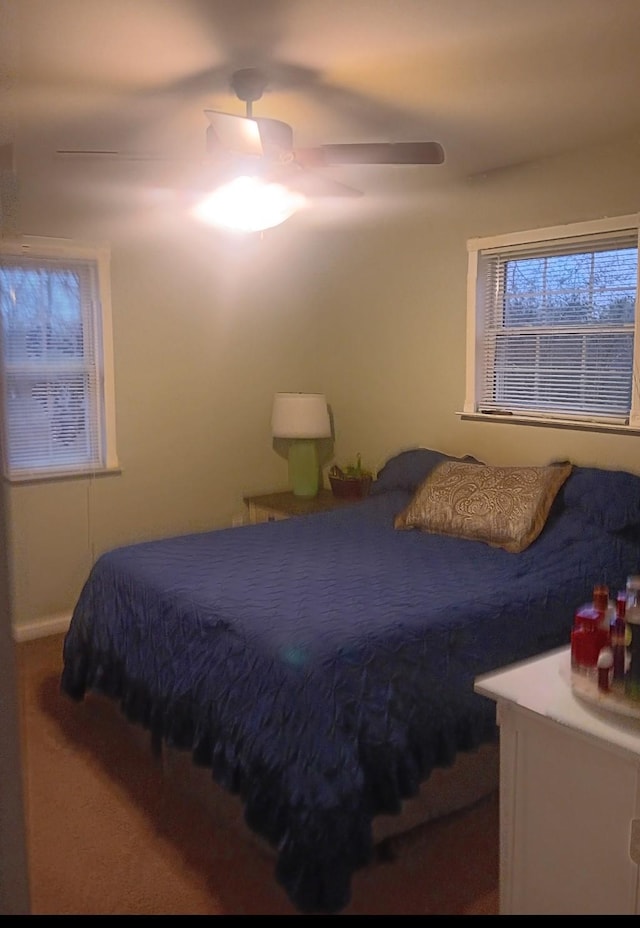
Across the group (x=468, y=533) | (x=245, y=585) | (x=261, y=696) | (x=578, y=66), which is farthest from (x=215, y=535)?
(x=578, y=66)

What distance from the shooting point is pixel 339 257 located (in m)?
3.37

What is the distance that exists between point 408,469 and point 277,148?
143cm

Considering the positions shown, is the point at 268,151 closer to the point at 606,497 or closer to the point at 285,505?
the point at 606,497

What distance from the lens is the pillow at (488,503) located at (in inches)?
93.5

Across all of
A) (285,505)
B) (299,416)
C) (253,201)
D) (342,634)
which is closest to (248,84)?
(253,201)

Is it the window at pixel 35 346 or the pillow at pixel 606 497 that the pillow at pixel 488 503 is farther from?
the window at pixel 35 346

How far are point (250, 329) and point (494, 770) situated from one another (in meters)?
2.40

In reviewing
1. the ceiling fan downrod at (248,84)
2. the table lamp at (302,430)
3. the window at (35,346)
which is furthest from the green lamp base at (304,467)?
the window at (35,346)

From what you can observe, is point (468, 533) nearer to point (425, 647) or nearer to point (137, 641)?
point (425, 647)

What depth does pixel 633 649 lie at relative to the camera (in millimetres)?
947

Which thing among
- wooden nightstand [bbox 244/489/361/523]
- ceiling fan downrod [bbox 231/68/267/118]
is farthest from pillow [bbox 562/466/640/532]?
ceiling fan downrod [bbox 231/68/267/118]

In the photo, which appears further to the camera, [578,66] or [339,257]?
[339,257]

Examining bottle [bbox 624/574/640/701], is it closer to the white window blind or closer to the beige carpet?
the beige carpet

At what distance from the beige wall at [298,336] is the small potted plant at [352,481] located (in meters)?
0.10
